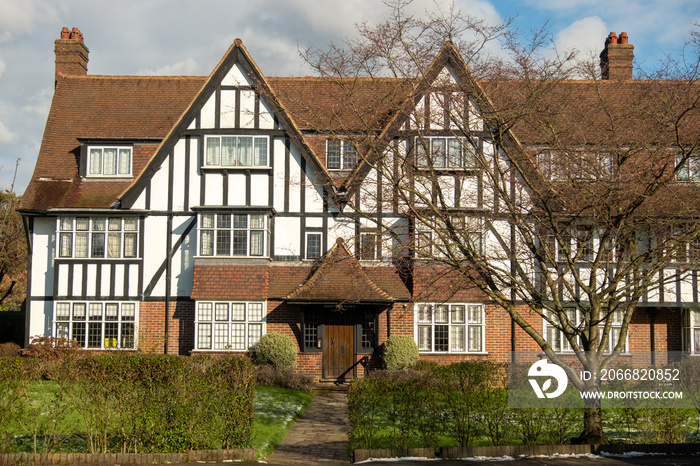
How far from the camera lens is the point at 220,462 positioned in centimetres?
1081

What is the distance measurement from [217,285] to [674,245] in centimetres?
1513

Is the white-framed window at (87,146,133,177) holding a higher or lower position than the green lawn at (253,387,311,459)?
higher

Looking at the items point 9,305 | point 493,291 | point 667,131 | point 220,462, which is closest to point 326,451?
point 220,462

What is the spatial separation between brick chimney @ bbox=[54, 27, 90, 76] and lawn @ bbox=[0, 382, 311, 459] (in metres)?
16.4

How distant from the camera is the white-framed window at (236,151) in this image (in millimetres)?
23844

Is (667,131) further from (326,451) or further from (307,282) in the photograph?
(307,282)

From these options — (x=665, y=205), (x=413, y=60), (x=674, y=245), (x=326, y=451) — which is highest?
(x=413, y=60)

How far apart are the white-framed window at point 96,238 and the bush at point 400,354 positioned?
A: 948 centimetres

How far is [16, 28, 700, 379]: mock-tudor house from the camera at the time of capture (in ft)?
75.7

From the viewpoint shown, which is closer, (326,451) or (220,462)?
(220,462)

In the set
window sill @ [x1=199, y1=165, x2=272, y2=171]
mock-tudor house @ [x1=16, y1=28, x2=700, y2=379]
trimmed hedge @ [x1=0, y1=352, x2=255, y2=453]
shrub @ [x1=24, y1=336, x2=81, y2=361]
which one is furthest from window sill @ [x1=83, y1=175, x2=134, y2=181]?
trimmed hedge @ [x1=0, y1=352, x2=255, y2=453]

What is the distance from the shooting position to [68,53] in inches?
1125

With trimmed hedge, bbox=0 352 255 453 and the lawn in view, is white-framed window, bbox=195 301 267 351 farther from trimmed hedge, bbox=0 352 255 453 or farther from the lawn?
trimmed hedge, bbox=0 352 255 453

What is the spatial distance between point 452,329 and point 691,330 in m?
8.18
